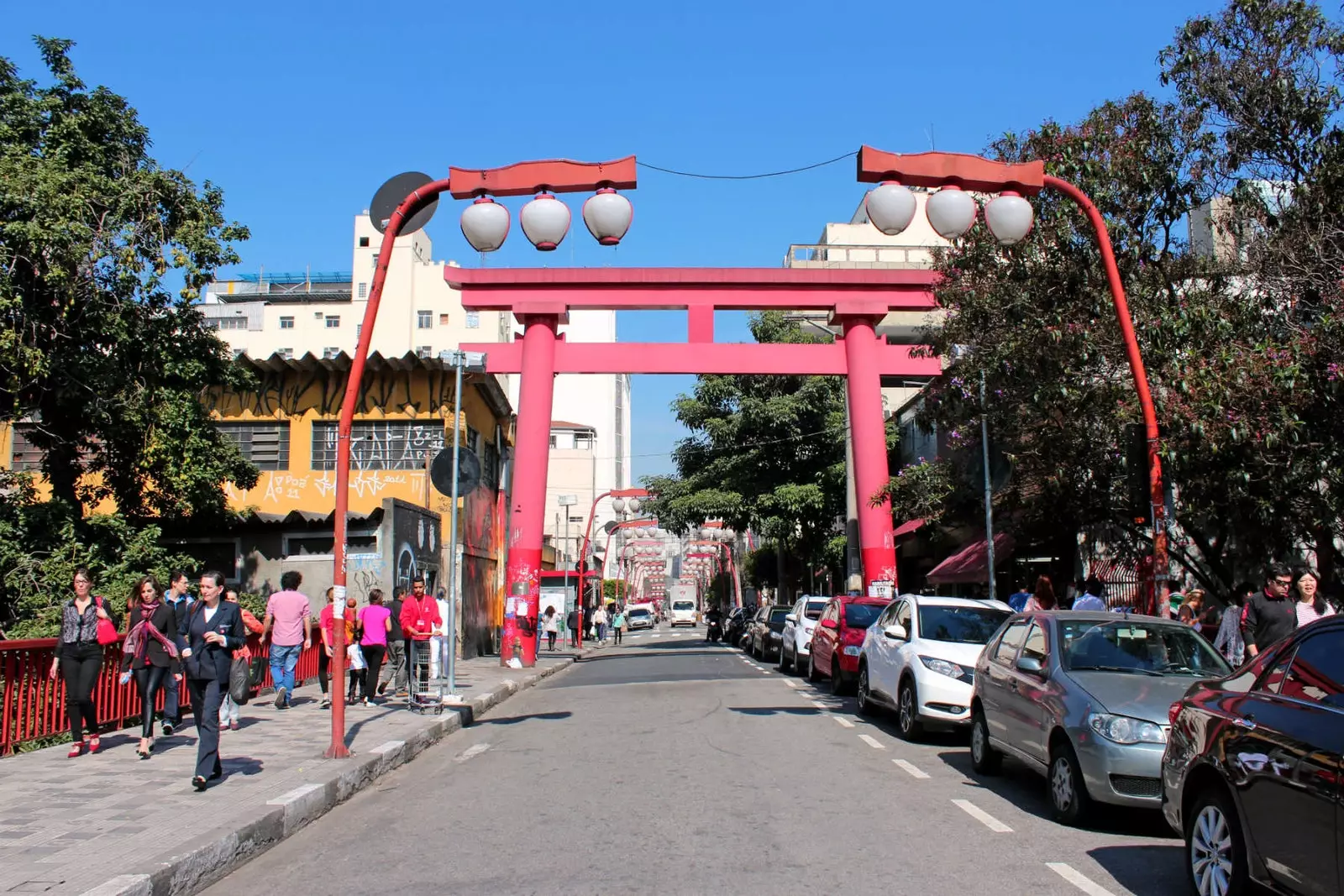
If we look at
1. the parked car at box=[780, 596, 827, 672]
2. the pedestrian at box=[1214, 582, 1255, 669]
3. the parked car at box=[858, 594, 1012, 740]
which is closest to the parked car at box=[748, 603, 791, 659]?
the parked car at box=[780, 596, 827, 672]

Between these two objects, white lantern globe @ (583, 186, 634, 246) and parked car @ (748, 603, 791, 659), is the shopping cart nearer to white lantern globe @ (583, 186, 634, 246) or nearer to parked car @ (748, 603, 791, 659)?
white lantern globe @ (583, 186, 634, 246)

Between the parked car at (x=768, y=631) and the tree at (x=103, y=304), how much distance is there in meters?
15.8

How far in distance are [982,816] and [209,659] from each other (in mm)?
6080

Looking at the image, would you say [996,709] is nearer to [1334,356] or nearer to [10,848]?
[1334,356]

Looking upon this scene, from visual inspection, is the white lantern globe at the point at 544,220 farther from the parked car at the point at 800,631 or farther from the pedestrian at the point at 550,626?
the pedestrian at the point at 550,626

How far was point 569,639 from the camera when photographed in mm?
57219

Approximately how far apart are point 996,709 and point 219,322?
65678 mm

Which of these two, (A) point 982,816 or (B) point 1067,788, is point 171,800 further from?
(B) point 1067,788

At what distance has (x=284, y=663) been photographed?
52.5 feet

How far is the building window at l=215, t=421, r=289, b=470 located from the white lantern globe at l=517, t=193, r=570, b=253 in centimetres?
1927

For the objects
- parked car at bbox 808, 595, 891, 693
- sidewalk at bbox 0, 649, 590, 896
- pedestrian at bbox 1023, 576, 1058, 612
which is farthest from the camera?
parked car at bbox 808, 595, 891, 693

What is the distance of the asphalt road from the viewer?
22.2 ft

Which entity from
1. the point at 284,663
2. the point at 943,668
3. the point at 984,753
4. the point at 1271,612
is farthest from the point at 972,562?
the point at 984,753

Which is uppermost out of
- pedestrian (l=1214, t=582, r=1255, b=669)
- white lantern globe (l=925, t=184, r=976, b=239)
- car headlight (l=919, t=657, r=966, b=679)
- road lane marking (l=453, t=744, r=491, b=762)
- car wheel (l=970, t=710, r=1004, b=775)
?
white lantern globe (l=925, t=184, r=976, b=239)
